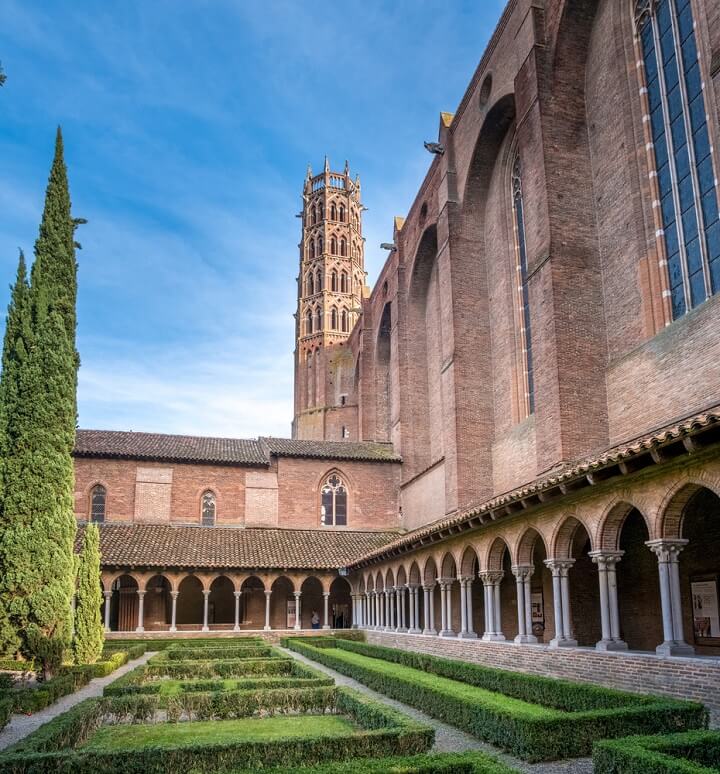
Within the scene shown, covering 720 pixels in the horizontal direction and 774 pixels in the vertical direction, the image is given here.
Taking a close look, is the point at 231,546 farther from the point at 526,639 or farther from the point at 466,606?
the point at 526,639

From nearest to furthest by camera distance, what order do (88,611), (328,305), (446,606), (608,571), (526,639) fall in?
(608,571) → (526,639) → (88,611) → (446,606) → (328,305)

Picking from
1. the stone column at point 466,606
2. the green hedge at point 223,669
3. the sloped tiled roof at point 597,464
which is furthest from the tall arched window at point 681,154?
the green hedge at point 223,669

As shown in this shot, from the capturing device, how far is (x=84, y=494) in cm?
3472

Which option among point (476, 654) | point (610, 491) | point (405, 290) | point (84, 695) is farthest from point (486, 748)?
point (405, 290)

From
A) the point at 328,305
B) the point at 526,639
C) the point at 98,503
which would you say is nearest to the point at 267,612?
the point at 98,503

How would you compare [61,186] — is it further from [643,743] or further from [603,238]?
Answer: [643,743]

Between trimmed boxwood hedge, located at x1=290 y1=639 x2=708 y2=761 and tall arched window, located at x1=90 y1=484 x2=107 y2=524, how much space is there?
23458 millimetres

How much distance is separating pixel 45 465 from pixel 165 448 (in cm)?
1805

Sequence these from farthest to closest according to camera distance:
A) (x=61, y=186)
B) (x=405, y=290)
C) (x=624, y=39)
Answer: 1. (x=405, y=290)
2. (x=61, y=186)
3. (x=624, y=39)

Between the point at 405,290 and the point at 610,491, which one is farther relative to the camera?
the point at 405,290

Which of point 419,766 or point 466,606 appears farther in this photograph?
point 466,606

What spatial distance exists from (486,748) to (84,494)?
2831cm

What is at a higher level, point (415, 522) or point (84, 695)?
point (415, 522)

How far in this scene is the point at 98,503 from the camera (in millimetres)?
35031
